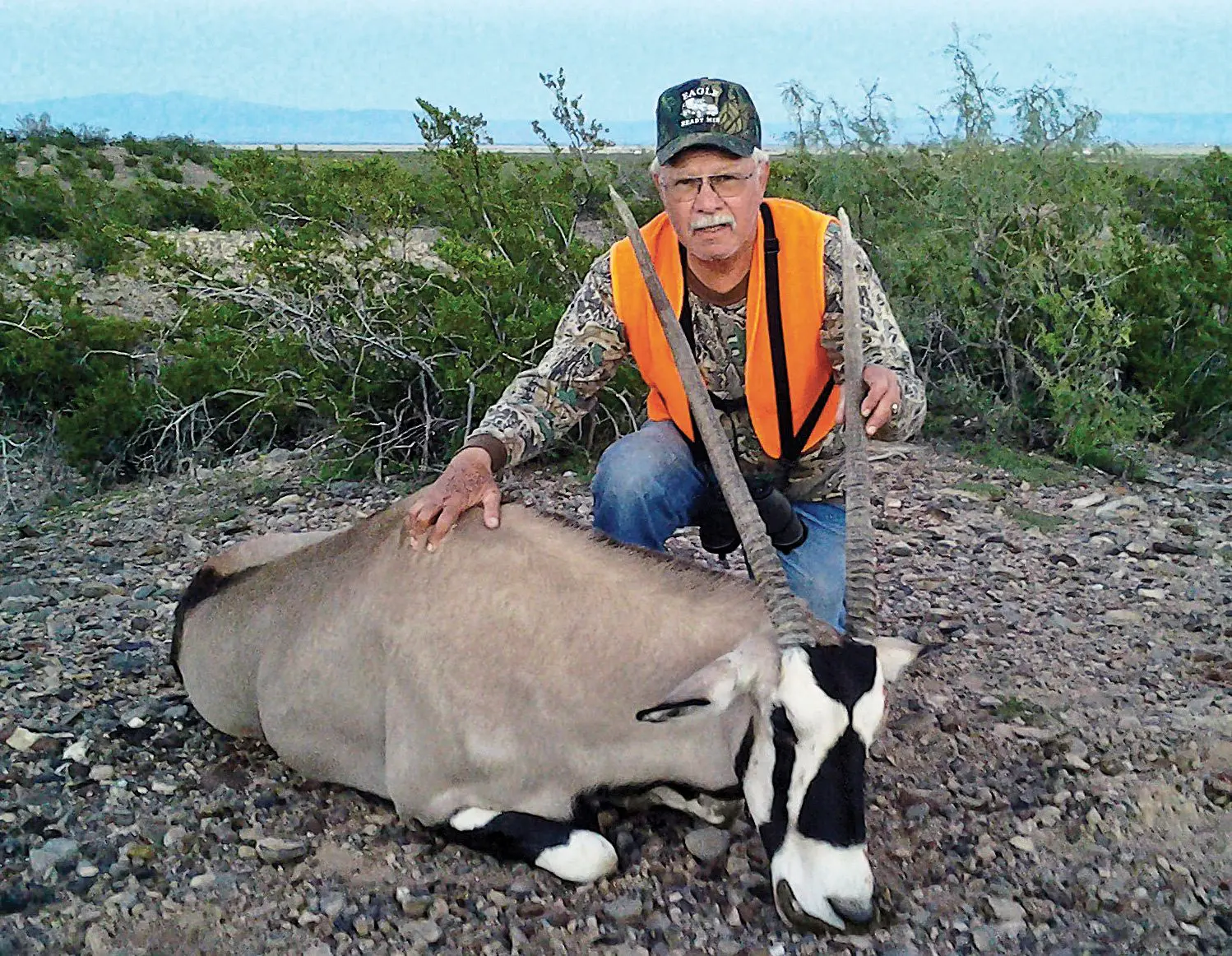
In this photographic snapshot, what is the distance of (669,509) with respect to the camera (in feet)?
15.5

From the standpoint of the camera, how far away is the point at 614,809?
393cm

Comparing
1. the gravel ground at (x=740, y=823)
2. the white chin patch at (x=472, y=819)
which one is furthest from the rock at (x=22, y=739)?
the white chin patch at (x=472, y=819)

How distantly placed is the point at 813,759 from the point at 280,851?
69.0 inches

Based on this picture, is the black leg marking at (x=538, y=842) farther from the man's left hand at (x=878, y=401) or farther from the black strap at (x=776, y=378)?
the black strap at (x=776, y=378)

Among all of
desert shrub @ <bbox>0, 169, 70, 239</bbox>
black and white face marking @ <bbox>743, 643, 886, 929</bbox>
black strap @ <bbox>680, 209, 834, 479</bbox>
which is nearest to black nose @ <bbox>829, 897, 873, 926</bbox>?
black and white face marking @ <bbox>743, 643, 886, 929</bbox>

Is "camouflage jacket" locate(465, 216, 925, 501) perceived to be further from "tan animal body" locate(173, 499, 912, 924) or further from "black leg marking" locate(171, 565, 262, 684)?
"black leg marking" locate(171, 565, 262, 684)

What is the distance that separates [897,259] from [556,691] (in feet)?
19.7

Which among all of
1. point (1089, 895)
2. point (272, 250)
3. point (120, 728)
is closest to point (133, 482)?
point (272, 250)

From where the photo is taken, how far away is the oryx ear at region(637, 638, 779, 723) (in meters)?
3.07

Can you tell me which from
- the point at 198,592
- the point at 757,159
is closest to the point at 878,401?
the point at 757,159

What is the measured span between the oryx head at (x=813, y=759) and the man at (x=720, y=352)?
1264 mm

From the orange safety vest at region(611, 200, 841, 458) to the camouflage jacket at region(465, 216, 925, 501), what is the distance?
68mm

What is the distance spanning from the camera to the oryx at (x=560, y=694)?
310cm

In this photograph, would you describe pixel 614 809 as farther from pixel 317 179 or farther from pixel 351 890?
pixel 317 179
